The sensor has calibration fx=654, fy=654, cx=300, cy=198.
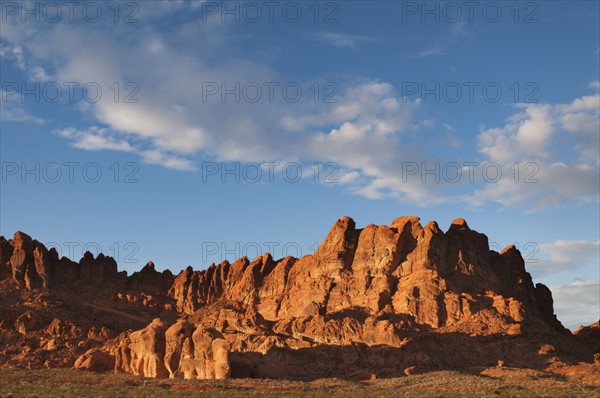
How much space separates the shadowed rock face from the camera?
2936 inches

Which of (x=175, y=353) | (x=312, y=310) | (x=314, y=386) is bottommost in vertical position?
(x=314, y=386)

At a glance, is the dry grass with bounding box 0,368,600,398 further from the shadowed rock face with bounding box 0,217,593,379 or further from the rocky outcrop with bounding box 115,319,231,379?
the shadowed rock face with bounding box 0,217,593,379

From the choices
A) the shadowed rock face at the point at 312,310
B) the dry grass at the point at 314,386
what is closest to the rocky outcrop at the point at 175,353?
the shadowed rock face at the point at 312,310

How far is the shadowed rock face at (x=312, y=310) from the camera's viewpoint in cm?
7456

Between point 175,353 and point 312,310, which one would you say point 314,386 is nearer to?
point 175,353

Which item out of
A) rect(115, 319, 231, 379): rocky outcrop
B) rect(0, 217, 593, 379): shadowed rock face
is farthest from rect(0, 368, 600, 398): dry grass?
rect(0, 217, 593, 379): shadowed rock face

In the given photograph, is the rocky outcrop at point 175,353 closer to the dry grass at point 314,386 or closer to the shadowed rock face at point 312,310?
the shadowed rock face at point 312,310

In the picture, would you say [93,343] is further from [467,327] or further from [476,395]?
[476,395]

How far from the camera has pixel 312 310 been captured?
89250mm

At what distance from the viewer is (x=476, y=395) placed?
48.5m

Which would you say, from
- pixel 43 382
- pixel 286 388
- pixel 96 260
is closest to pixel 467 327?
pixel 286 388

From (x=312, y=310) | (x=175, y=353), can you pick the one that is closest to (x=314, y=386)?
(x=175, y=353)

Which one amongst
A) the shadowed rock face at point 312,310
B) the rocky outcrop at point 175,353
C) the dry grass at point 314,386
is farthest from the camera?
the shadowed rock face at point 312,310

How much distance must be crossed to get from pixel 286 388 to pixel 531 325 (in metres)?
38.7
